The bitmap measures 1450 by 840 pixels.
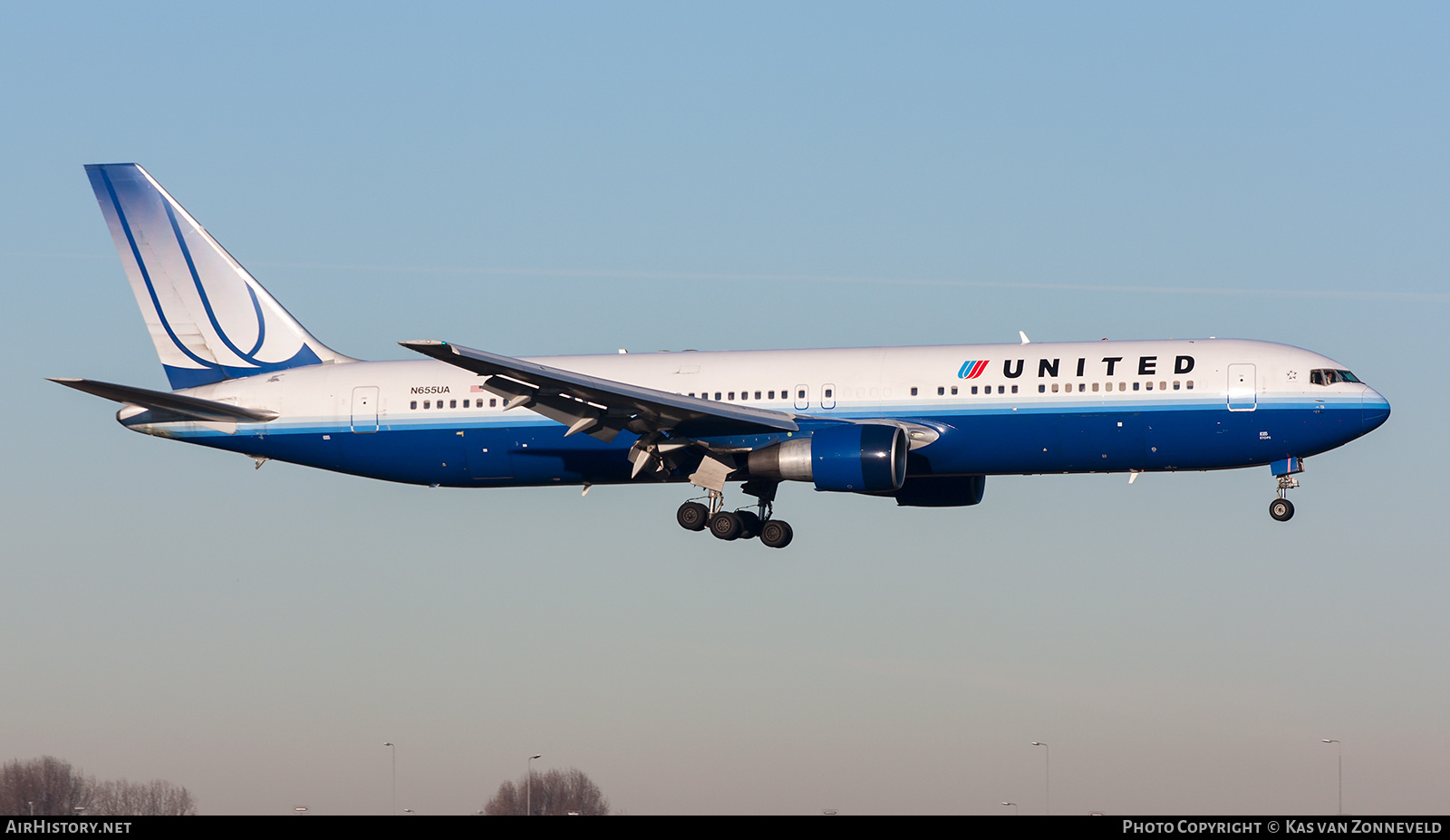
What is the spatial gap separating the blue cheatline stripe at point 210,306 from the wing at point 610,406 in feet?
41.5

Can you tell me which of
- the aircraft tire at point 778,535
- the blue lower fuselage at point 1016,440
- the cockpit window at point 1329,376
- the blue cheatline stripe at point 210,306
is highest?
the blue cheatline stripe at point 210,306

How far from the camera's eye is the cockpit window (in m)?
52.1

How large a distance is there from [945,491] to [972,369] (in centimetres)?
600

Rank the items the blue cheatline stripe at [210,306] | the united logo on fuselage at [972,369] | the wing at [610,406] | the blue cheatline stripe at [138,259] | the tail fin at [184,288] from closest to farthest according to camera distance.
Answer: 1. the wing at [610,406]
2. the united logo on fuselage at [972,369]
3. the blue cheatline stripe at [210,306]
4. the tail fin at [184,288]
5. the blue cheatline stripe at [138,259]

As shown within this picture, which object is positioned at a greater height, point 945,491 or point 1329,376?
point 1329,376

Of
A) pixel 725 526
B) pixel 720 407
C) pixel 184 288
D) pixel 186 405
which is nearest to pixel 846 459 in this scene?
pixel 720 407

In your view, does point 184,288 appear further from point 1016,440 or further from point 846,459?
point 1016,440

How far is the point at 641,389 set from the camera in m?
53.4

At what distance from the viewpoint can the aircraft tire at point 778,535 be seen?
58.2 meters

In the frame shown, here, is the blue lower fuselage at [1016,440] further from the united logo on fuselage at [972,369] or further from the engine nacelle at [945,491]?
the engine nacelle at [945,491]

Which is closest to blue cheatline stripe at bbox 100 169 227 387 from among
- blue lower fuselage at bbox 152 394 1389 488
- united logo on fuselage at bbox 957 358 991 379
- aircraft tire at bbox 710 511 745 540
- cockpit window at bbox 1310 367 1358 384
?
blue lower fuselage at bbox 152 394 1389 488

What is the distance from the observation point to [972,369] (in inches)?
2124

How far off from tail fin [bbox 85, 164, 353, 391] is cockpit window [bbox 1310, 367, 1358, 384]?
3083 centimetres

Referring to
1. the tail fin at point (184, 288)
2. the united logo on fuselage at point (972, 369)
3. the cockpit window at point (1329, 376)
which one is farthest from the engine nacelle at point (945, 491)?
the tail fin at point (184, 288)
